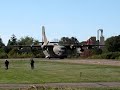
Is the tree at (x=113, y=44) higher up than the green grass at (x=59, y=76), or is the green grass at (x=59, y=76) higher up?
the tree at (x=113, y=44)

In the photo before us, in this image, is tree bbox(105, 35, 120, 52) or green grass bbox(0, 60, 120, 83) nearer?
green grass bbox(0, 60, 120, 83)

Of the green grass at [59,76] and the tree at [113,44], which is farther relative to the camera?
the tree at [113,44]

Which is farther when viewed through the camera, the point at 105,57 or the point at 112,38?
the point at 112,38

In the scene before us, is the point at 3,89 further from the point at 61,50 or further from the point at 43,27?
the point at 43,27

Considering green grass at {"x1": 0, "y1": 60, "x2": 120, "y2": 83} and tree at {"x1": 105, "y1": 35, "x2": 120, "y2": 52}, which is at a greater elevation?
tree at {"x1": 105, "y1": 35, "x2": 120, "y2": 52}

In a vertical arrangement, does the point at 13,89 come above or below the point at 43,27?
below

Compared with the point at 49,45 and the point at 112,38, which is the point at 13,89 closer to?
the point at 49,45

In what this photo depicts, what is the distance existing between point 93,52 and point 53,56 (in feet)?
120

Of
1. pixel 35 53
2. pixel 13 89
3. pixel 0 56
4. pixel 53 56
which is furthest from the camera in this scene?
pixel 35 53

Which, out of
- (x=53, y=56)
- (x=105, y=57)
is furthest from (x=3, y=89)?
(x=105, y=57)

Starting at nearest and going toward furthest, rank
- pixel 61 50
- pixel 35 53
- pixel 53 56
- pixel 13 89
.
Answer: pixel 13 89
pixel 61 50
pixel 53 56
pixel 35 53

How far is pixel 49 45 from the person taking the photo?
106 meters

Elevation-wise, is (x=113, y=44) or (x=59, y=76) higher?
(x=113, y=44)

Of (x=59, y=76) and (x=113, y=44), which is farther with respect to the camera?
(x=113, y=44)
